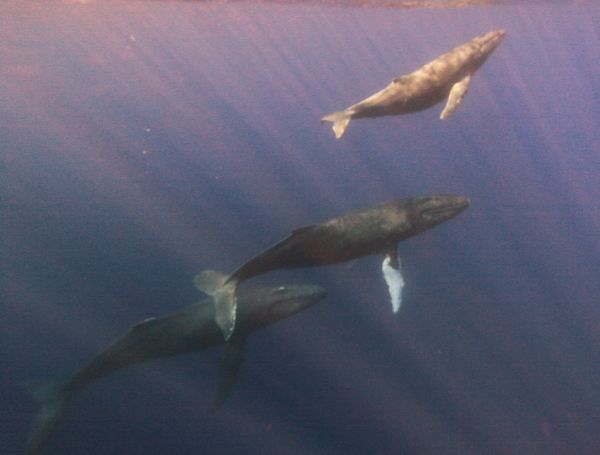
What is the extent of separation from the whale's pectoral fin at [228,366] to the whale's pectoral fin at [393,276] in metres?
3.85

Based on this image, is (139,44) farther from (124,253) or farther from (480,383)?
(480,383)

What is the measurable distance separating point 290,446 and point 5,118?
1337 inches

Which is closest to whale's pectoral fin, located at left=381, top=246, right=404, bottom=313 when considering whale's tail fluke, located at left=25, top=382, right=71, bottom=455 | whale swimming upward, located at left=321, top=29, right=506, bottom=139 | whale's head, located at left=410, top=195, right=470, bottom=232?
whale's head, located at left=410, top=195, right=470, bottom=232

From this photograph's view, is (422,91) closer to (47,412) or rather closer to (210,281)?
(210,281)

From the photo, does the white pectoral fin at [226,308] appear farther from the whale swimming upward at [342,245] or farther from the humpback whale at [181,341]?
the humpback whale at [181,341]

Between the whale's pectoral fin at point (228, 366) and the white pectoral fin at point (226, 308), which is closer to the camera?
the white pectoral fin at point (226, 308)

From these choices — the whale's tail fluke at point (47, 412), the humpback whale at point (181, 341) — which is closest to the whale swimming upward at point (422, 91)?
the humpback whale at point (181, 341)

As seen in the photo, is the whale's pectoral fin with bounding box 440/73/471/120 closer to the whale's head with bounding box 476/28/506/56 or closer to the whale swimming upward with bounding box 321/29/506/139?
the whale swimming upward with bounding box 321/29/506/139

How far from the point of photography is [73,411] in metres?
13.1

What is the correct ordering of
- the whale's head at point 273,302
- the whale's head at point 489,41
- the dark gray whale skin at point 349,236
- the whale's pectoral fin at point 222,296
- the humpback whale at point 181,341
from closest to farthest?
the dark gray whale skin at point 349,236 → the whale's pectoral fin at point 222,296 → the humpback whale at point 181,341 → the whale's head at point 489,41 → the whale's head at point 273,302

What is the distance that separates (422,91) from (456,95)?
0.78m

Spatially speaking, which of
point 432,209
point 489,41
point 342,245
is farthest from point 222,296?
point 489,41

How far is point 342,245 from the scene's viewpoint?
8492 millimetres

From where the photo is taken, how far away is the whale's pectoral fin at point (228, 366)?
10.9 metres
